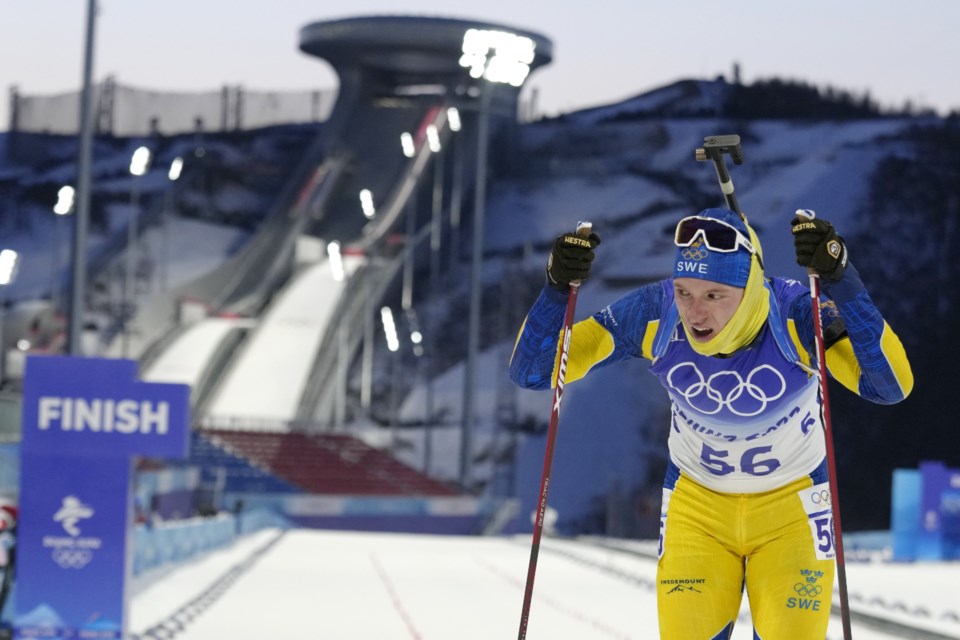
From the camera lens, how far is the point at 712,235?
17.6ft

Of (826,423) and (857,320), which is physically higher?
(857,320)

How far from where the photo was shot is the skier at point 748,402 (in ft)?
17.3

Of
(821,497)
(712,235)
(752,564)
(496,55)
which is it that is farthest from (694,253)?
(496,55)

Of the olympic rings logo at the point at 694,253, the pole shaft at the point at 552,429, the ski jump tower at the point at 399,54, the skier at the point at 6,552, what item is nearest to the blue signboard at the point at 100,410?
the skier at the point at 6,552

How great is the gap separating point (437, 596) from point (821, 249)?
1097 cm

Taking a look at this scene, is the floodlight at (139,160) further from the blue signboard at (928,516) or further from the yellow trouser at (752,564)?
the yellow trouser at (752,564)

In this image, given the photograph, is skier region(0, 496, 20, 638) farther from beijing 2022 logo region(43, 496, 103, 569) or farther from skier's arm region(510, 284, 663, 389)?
skier's arm region(510, 284, 663, 389)

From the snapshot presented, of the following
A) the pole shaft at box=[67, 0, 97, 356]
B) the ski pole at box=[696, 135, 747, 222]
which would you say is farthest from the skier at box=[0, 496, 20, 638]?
the pole shaft at box=[67, 0, 97, 356]

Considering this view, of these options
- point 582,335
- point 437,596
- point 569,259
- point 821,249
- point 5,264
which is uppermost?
point 821,249

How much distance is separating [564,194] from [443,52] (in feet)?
28.2

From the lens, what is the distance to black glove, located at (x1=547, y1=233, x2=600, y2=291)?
5.68 m

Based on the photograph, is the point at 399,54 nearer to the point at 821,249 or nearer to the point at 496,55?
the point at 496,55

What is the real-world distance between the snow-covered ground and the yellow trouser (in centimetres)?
544

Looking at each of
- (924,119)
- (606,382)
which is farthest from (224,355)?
(924,119)
